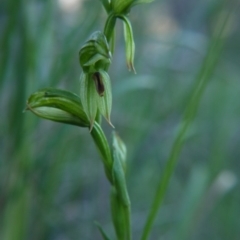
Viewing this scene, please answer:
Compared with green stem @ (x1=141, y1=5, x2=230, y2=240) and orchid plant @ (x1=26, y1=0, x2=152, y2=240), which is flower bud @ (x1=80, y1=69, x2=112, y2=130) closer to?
orchid plant @ (x1=26, y1=0, x2=152, y2=240)

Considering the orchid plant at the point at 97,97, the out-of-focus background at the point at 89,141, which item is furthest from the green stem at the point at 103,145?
the out-of-focus background at the point at 89,141

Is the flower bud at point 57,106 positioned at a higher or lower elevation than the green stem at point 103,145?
higher

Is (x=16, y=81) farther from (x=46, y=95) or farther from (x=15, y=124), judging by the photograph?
(x=46, y=95)

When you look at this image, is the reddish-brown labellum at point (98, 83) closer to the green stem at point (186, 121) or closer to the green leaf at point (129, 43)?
the green leaf at point (129, 43)

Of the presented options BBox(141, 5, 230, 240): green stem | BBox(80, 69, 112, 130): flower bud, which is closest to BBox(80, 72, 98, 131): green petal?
BBox(80, 69, 112, 130): flower bud

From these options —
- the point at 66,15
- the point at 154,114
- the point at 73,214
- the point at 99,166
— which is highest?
the point at 66,15

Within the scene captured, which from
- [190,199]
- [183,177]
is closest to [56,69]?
[190,199]
